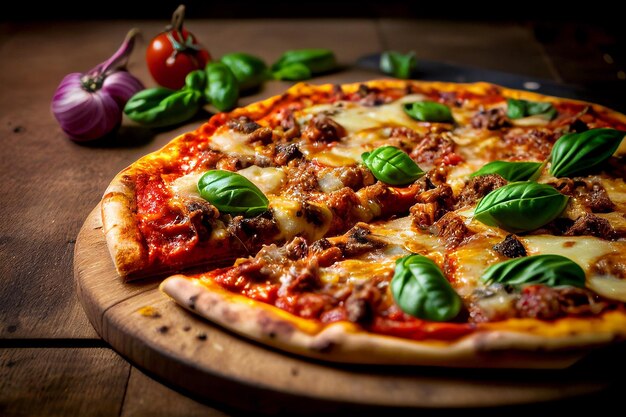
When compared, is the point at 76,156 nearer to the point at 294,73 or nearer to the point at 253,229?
the point at 253,229

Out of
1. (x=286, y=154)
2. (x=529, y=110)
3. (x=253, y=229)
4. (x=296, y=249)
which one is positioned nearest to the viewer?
(x=296, y=249)

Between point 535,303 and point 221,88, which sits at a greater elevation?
point 221,88

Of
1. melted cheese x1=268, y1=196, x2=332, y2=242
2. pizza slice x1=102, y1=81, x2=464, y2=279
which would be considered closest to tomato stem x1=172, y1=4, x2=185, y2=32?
pizza slice x1=102, y1=81, x2=464, y2=279

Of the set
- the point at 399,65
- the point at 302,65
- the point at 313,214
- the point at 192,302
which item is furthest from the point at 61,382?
the point at 399,65

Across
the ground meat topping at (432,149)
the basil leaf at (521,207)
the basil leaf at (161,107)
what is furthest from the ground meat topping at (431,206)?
the basil leaf at (161,107)

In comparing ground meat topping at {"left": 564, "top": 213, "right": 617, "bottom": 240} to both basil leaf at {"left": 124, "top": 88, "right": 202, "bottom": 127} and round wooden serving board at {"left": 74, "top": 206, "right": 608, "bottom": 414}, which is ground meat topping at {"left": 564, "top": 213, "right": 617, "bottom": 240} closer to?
round wooden serving board at {"left": 74, "top": 206, "right": 608, "bottom": 414}

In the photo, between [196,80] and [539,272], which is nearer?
[539,272]

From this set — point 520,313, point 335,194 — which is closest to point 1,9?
point 335,194
